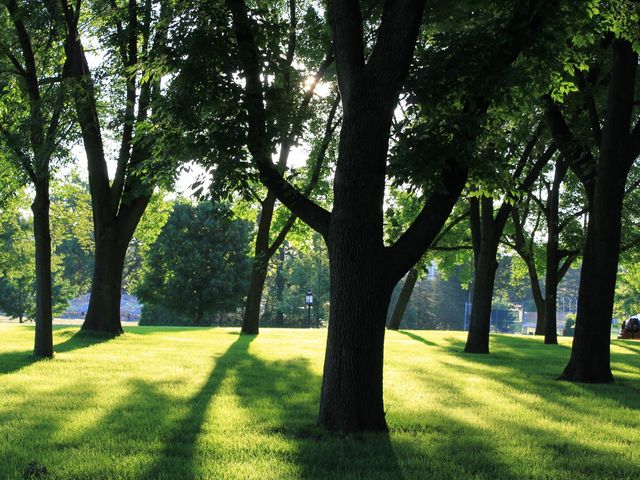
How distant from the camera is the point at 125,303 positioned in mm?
130750

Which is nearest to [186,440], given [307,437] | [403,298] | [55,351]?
[307,437]

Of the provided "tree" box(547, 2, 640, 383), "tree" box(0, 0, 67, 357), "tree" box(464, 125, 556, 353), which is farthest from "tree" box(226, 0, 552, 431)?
"tree" box(464, 125, 556, 353)

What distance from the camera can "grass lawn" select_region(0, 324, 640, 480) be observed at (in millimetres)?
5730

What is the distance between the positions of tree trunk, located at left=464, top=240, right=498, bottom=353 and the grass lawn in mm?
5550

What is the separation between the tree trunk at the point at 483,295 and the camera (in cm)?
1941

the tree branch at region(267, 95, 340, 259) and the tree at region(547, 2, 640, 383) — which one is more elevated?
the tree branch at region(267, 95, 340, 259)

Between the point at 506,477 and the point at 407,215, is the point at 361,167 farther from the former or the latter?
the point at 407,215

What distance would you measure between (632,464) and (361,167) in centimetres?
391

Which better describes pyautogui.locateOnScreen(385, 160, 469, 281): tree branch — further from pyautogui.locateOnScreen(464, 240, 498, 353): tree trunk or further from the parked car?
the parked car

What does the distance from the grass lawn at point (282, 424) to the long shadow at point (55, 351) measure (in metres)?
0.14

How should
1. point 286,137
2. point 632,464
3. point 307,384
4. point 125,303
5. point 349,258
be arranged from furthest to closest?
1. point 125,303
2. point 307,384
3. point 286,137
4. point 349,258
5. point 632,464

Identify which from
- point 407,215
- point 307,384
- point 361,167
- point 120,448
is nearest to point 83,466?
point 120,448

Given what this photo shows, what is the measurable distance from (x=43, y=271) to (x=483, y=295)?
12.2 m

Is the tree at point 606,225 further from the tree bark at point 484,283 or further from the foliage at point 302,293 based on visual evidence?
the foliage at point 302,293
